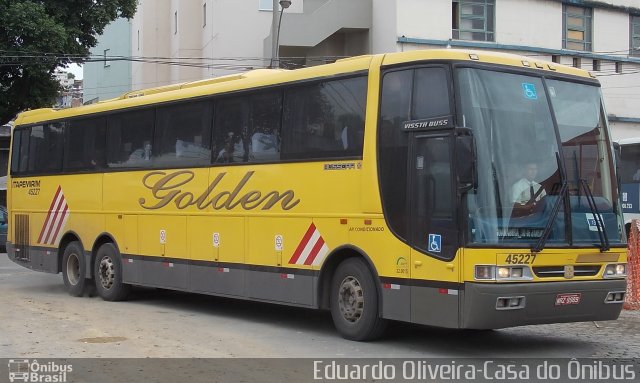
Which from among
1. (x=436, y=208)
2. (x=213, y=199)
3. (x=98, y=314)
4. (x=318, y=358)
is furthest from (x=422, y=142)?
(x=98, y=314)

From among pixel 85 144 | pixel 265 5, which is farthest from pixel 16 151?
pixel 265 5

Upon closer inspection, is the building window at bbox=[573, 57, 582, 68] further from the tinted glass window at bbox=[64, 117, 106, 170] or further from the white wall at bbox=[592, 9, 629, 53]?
the tinted glass window at bbox=[64, 117, 106, 170]

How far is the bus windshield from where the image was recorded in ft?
28.6

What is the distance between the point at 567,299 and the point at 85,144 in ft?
33.7

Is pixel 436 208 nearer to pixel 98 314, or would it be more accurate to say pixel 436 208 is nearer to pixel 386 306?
pixel 386 306

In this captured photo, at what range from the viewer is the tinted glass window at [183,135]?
12789 millimetres

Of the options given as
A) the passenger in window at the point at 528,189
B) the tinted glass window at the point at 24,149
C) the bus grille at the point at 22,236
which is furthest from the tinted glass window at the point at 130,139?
the passenger in window at the point at 528,189

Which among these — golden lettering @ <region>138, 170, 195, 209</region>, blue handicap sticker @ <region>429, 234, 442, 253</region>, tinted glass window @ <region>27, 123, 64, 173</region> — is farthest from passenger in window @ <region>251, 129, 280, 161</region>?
tinted glass window @ <region>27, 123, 64, 173</region>

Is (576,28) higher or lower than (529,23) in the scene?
higher

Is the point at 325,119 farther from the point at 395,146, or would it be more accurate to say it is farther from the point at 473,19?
the point at 473,19

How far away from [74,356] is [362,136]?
4359 millimetres

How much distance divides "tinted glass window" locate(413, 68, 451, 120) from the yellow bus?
0.02 metres

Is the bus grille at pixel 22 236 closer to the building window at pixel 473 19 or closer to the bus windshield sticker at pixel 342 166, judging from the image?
the bus windshield sticker at pixel 342 166

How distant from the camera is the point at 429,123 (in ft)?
29.9
